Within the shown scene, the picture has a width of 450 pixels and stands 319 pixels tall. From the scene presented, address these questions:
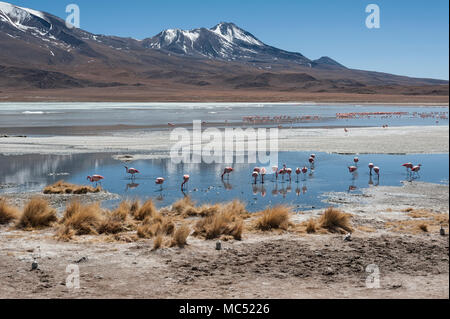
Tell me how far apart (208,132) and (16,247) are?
19789 millimetres

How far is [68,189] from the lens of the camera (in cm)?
1228

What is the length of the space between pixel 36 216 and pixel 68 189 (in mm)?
3180

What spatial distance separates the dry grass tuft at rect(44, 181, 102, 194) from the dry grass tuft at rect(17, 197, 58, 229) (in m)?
2.86

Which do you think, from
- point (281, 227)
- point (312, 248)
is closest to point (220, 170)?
point (281, 227)

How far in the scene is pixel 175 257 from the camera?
7.35 metres

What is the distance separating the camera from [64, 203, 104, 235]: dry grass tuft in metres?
8.82

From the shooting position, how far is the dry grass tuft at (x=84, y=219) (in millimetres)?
8820

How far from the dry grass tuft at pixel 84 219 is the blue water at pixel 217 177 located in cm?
216

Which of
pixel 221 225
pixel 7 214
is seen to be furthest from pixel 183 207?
pixel 7 214

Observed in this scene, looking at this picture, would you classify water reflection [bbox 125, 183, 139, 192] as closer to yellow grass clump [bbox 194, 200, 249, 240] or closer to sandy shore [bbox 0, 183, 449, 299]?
yellow grass clump [bbox 194, 200, 249, 240]

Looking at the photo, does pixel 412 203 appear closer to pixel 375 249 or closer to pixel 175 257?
pixel 375 249

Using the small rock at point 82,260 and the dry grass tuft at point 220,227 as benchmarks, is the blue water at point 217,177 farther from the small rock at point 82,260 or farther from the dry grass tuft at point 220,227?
the small rock at point 82,260
